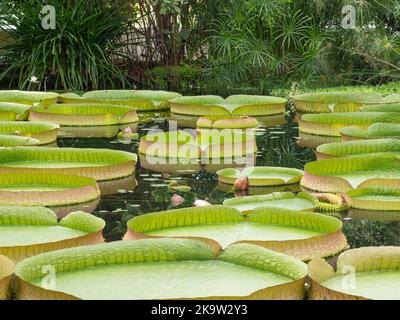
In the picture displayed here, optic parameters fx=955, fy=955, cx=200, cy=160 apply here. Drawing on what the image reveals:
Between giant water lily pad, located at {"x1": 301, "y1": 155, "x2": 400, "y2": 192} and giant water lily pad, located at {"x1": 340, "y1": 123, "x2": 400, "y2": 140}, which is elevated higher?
giant water lily pad, located at {"x1": 340, "y1": 123, "x2": 400, "y2": 140}

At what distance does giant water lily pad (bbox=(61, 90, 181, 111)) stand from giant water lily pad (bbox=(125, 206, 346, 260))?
4.12 m

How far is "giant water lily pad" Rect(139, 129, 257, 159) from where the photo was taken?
5059 millimetres

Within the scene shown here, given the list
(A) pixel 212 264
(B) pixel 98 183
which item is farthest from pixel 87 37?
(A) pixel 212 264

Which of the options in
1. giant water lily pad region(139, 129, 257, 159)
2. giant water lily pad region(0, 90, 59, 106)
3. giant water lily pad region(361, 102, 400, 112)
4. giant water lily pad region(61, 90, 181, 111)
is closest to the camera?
giant water lily pad region(139, 129, 257, 159)

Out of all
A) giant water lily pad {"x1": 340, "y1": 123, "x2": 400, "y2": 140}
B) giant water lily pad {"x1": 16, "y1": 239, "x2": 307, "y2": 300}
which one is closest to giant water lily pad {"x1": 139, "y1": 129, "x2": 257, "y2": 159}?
giant water lily pad {"x1": 340, "y1": 123, "x2": 400, "y2": 140}

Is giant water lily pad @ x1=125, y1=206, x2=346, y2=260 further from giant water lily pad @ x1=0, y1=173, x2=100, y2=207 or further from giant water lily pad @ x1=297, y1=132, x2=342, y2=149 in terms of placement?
giant water lily pad @ x1=297, y1=132, x2=342, y2=149

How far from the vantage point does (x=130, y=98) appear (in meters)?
7.82

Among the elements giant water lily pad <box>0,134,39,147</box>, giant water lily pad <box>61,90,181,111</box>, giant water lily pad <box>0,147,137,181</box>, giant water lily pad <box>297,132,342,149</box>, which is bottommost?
giant water lily pad <box>297,132,342,149</box>

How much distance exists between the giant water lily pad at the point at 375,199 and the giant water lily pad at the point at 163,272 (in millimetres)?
1138

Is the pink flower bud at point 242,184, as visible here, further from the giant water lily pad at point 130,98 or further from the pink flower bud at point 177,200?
the giant water lily pad at point 130,98

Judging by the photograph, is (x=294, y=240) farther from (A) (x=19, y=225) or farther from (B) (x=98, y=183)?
(B) (x=98, y=183)

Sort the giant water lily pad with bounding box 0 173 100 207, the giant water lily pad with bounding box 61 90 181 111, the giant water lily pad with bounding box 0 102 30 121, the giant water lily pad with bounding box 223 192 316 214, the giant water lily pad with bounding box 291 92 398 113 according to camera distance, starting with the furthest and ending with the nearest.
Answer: the giant water lily pad with bounding box 61 90 181 111, the giant water lily pad with bounding box 291 92 398 113, the giant water lily pad with bounding box 0 102 30 121, the giant water lily pad with bounding box 0 173 100 207, the giant water lily pad with bounding box 223 192 316 214

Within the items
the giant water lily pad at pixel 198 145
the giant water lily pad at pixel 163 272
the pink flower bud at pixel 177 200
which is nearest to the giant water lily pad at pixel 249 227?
the giant water lily pad at pixel 163 272

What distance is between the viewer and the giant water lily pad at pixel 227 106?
6914mm
